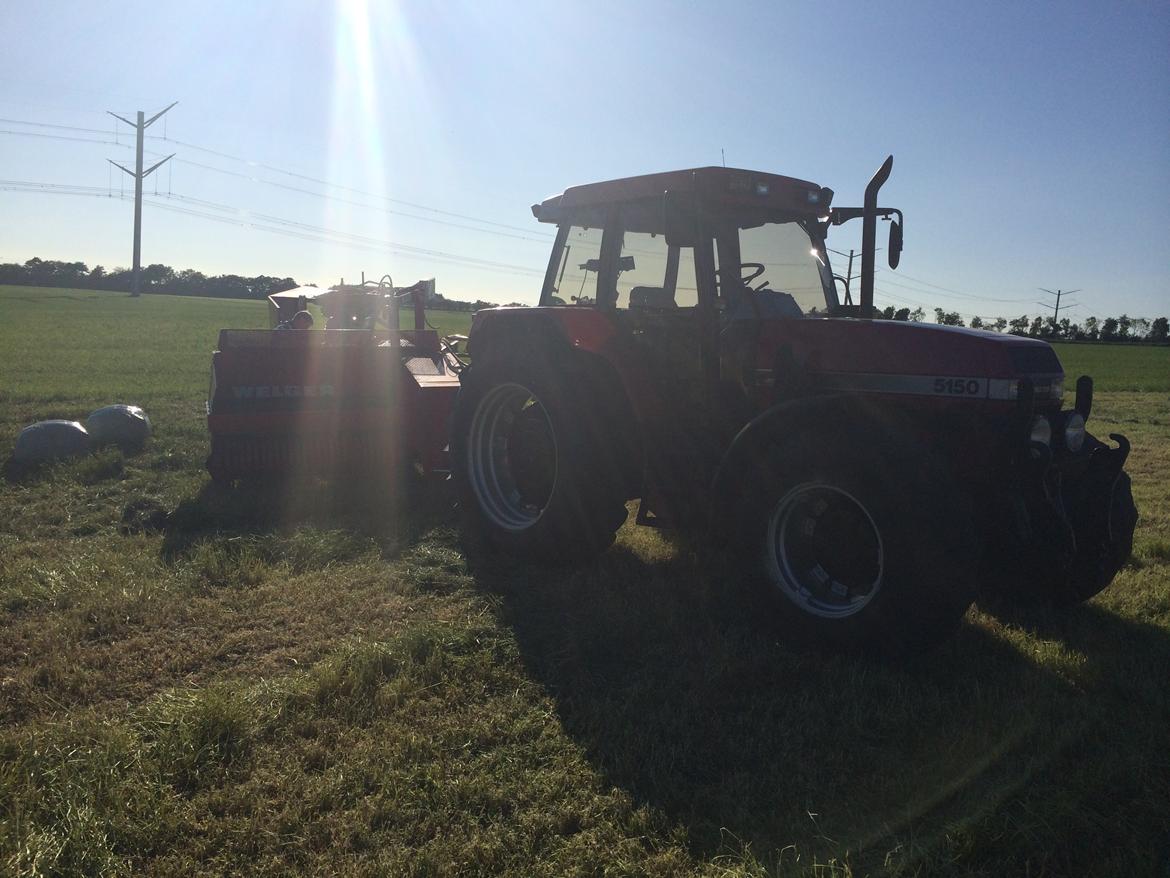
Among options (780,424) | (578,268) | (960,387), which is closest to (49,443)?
(578,268)

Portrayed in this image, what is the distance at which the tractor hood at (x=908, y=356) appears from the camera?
11.5 ft

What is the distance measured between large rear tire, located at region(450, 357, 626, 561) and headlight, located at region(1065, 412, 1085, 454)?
2.04 m

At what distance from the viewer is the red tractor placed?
338 cm

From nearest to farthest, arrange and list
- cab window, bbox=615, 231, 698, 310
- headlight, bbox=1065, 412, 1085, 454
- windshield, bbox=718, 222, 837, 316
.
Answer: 1. headlight, bbox=1065, 412, 1085, 454
2. windshield, bbox=718, 222, 837, 316
3. cab window, bbox=615, 231, 698, 310

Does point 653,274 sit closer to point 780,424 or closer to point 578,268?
point 578,268

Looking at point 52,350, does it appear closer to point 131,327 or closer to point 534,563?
point 131,327

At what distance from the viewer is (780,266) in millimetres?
4648

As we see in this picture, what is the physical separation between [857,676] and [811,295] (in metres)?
2.15

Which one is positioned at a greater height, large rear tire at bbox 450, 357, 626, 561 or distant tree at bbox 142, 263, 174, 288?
distant tree at bbox 142, 263, 174, 288

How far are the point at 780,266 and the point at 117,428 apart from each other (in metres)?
6.31

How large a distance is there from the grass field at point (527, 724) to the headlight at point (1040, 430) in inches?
35.3

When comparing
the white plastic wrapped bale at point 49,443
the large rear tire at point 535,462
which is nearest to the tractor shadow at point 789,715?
the large rear tire at point 535,462

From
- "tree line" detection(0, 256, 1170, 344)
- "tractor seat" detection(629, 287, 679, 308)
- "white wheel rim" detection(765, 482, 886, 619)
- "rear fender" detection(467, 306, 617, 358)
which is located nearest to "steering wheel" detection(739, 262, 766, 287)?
"tractor seat" detection(629, 287, 679, 308)

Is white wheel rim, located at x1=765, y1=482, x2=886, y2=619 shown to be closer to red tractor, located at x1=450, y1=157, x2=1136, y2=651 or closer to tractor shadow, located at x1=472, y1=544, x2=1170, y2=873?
red tractor, located at x1=450, y1=157, x2=1136, y2=651
